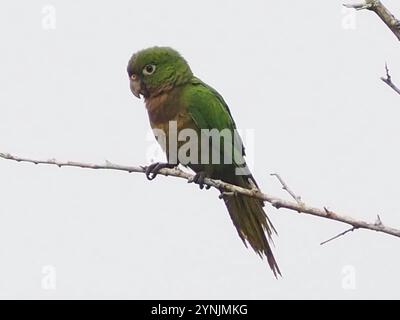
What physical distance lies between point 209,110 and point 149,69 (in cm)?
70

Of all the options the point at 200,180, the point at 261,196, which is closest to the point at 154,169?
the point at 200,180

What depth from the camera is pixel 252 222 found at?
6598 millimetres

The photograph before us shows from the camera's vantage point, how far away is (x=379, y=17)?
4.41m

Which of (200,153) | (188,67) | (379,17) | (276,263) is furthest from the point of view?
(188,67)

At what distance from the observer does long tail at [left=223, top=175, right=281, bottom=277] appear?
6504 millimetres

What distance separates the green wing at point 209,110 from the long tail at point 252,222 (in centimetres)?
51

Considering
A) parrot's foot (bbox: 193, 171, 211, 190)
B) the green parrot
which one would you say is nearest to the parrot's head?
the green parrot

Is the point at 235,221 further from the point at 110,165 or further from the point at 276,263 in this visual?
the point at 110,165

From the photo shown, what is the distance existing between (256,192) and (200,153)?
6.16 ft

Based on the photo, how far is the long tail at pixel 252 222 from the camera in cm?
650

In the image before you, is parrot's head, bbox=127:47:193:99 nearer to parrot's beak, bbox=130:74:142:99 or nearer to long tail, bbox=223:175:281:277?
parrot's beak, bbox=130:74:142:99

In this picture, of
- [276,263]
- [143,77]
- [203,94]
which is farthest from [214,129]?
[276,263]

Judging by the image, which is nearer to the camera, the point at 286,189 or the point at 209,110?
the point at 286,189

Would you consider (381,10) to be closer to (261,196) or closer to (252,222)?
(261,196)
